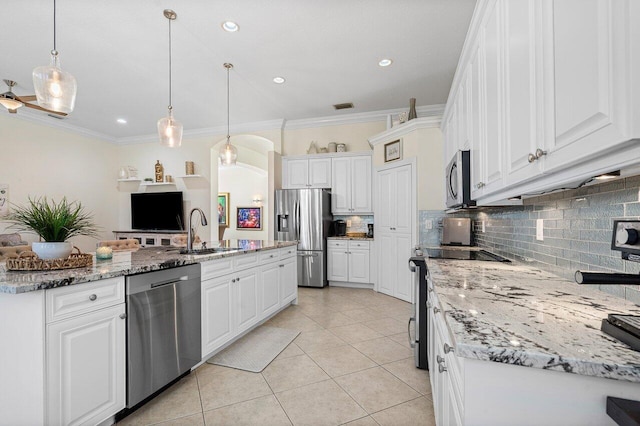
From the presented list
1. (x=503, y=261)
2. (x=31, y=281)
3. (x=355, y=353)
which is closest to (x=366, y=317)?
(x=355, y=353)

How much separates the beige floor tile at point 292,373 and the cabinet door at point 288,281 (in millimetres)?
1155

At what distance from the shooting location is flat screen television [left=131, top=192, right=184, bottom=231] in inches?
243

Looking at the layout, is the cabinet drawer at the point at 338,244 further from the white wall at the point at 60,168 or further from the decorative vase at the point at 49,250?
the white wall at the point at 60,168

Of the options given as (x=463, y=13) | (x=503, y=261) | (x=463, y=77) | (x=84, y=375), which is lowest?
(x=84, y=375)

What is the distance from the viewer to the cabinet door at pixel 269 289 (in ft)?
10.1

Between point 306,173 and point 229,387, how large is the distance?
3861mm

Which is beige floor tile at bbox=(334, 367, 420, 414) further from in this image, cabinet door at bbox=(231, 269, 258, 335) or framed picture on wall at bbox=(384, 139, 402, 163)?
framed picture on wall at bbox=(384, 139, 402, 163)

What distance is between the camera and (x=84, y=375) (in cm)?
148

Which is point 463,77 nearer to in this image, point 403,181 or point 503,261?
point 503,261

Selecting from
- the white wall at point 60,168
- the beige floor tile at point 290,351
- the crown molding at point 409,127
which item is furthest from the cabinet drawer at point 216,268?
the white wall at point 60,168

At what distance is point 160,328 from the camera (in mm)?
1884

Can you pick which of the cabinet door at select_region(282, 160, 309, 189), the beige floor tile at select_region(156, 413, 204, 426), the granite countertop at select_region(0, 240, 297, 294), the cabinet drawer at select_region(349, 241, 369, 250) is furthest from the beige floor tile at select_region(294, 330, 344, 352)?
the cabinet door at select_region(282, 160, 309, 189)

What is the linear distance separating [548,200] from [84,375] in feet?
8.67

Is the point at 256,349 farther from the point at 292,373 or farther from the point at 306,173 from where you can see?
the point at 306,173
